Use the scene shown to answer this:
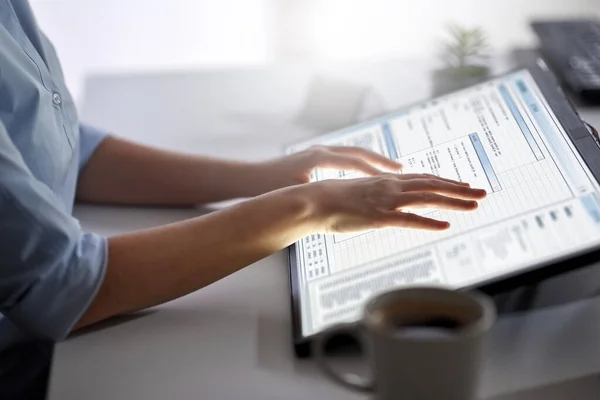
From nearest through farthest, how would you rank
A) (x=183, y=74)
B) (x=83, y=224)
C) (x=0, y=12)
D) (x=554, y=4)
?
1. (x=0, y=12)
2. (x=83, y=224)
3. (x=183, y=74)
4. (x=554, y=4)

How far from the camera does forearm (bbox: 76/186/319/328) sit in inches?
29.8

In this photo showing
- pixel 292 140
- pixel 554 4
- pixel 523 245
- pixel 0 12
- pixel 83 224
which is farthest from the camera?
pixel 554 4

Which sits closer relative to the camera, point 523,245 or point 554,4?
point 523,245

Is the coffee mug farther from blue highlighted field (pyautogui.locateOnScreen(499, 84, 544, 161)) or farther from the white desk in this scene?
blue highlighted field (pyautogui.locateOnScreen(499, 84, 544, 161))

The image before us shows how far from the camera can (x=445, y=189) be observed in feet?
2.53

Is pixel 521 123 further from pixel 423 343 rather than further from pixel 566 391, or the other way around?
pixel 423 343

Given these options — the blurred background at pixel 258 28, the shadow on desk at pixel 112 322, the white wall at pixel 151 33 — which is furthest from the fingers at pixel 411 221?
the white wall at pixel 151 33

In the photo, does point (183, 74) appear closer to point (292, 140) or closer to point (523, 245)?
point (292, 140)

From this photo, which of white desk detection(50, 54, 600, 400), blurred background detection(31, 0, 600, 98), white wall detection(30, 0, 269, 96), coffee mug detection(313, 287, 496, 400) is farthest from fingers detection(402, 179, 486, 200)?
white wall detection(30, 0, 269, 96)

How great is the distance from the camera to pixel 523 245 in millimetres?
692

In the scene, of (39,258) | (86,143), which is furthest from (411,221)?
(86,143)

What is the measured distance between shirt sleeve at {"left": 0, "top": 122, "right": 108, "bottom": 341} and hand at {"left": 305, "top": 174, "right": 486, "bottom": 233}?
222mm

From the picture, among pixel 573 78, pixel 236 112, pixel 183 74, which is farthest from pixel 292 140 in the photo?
pixel 573 78

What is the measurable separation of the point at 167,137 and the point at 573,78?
2.07 feet
